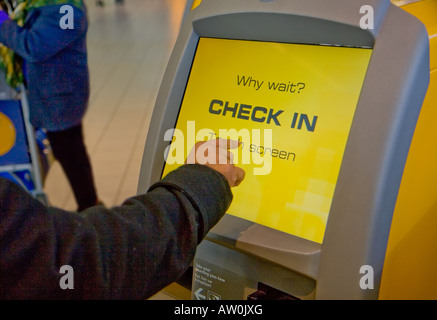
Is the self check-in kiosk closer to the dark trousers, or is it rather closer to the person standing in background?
the person standing in background

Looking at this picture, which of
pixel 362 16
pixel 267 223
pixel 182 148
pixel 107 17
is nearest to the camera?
pixel 362 16

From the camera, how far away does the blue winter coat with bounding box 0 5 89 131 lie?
5.91ft

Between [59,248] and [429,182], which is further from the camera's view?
[429,182]

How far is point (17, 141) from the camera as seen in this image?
2205mm

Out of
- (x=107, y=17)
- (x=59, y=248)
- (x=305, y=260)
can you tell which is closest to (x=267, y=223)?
(x=305, y=260)

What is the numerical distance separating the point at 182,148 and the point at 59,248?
47cm

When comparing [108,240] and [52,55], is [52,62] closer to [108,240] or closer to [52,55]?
[52,55]

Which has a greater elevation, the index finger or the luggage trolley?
the index finger

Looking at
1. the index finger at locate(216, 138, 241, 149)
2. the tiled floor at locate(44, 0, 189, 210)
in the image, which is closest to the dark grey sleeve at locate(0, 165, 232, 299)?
the index finger at locate(216, 138, 241, 149)

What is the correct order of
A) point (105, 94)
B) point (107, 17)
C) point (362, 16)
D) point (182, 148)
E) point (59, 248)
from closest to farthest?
point (59, 248), point (362, 16), point (182, 148), point (105, 94), point (107, 17)

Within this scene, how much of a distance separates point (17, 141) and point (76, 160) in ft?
1.04

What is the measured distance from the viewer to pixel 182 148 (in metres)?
1.01

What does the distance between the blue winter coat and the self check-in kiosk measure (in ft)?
3.33
